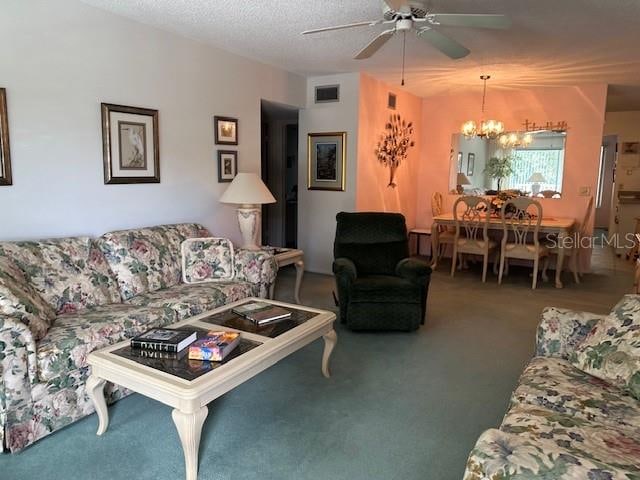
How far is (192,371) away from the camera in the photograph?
6.56ft

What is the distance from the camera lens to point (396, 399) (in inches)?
106

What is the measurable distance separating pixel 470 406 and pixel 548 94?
4989mm

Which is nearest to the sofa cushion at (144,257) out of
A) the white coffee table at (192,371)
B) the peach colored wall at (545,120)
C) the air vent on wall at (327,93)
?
the white coffee table at (192,371)

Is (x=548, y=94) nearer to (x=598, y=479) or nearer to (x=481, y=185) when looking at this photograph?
(x=481, y=185)

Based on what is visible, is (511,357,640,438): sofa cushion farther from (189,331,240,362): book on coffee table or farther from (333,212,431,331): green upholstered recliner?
(333,212,431,331): green upholstered recliner

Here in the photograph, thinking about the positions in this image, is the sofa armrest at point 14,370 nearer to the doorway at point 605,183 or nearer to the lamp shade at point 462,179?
the lamp shade at point 462,179

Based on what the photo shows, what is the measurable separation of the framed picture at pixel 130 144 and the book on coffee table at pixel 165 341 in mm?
1668

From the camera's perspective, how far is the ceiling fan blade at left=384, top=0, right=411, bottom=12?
2482mm

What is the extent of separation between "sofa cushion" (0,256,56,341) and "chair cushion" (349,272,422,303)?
2.09 m

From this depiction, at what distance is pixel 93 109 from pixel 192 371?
226 cm

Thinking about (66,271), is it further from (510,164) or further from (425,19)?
(510,164)

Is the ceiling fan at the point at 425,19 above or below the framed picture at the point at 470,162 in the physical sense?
above

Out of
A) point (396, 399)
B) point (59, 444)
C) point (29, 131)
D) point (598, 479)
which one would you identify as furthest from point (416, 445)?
point (29, 131)

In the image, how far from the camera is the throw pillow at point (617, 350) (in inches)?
74.5
